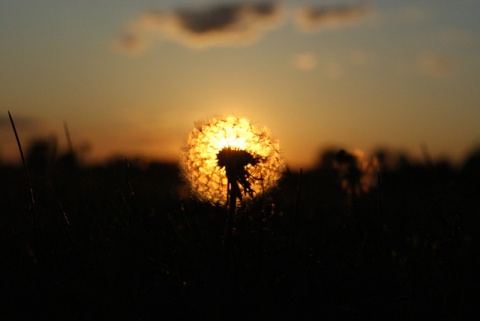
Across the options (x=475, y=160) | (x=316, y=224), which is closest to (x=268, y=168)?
(x=316, y=224)

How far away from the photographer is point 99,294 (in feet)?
9.01

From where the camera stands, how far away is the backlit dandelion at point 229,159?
3604mm

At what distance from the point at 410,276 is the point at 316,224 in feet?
7.17

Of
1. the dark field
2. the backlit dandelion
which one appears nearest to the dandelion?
the backlit dandelion

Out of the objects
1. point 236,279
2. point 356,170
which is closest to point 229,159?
point 236,279

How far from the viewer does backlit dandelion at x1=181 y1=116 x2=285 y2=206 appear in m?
3.60

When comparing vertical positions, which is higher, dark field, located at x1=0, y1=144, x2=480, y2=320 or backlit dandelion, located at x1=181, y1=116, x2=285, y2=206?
backlit dandelion, located at x1=181, y1=116, x2=285, y2=206

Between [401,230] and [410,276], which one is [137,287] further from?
[401,230]

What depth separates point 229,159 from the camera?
11.8 ft

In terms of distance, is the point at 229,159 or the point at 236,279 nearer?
the point at 236,279

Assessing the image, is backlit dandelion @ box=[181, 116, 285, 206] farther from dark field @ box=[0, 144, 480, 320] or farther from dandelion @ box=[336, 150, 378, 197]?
dandelion @ box=[336, 150, 378, 197]

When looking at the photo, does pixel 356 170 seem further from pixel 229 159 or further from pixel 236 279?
pixel 236 279

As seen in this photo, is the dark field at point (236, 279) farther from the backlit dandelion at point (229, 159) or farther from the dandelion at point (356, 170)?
the dandelion at point (356, 170)

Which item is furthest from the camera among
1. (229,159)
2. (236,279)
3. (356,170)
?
(356,170)
